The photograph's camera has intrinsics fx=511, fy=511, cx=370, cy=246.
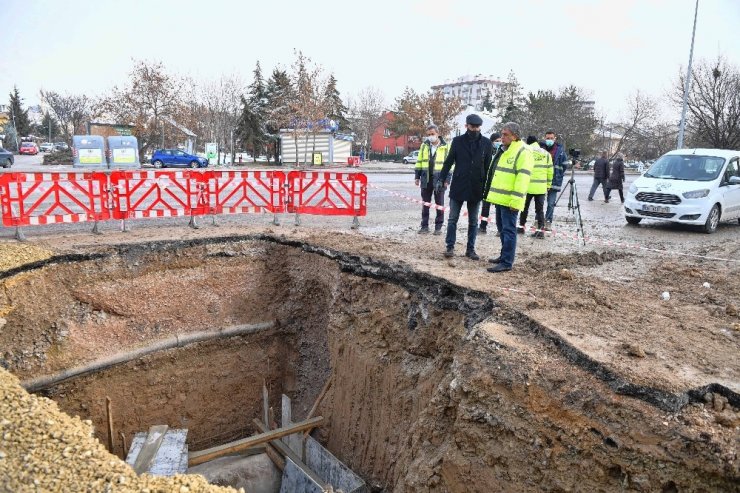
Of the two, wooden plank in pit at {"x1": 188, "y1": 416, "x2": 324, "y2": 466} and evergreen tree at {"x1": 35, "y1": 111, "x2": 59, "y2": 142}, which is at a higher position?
evergreen tree at {"x1": 35, "y1": 111, "x2": 59, "y2": 142}

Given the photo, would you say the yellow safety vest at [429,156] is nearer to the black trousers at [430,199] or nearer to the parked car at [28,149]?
the black trousers at [430,199]

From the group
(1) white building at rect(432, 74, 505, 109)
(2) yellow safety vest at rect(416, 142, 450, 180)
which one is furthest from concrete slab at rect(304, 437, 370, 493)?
(1) white building at rect(432, 74, 505, 109)

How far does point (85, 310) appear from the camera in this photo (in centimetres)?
766

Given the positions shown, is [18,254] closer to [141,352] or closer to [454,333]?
[141,352]

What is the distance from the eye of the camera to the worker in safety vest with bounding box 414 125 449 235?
29.6 feet

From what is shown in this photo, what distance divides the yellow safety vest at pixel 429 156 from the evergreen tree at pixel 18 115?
72287 millimetres

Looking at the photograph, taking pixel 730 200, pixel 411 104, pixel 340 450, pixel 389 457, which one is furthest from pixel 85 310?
pixel 411 104

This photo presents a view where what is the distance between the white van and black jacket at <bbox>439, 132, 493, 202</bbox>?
5.88 m

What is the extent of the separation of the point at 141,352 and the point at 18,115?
75.1 metres

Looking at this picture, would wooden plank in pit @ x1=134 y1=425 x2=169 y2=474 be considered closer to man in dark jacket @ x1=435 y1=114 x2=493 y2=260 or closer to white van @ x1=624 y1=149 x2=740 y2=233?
man in dark jacket @ x1=435 y1=114 x2=493 y2=260

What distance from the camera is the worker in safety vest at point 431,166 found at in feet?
29.6

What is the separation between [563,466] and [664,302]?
2.92 meters

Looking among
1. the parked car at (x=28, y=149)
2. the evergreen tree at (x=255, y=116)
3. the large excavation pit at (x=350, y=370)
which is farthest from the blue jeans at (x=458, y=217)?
the parked car at (x=28, y=149)

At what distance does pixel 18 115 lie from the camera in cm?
6694
